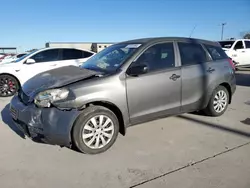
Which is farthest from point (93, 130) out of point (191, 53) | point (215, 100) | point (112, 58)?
point (215, 100)

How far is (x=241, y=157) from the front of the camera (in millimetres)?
3268

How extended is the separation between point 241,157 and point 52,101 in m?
2.71

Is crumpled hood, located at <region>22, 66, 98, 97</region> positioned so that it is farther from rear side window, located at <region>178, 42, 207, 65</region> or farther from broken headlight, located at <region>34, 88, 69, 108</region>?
rear side window, located at <region>178, 42, 207, 65</region>

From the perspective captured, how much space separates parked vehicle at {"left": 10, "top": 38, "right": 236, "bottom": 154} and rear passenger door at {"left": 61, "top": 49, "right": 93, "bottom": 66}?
3.87 metres

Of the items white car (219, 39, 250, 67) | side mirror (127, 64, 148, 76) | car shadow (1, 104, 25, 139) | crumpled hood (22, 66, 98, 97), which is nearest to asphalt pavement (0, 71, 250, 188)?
car shadow (1, 104, 25, 139)

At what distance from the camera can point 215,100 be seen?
4.87 m

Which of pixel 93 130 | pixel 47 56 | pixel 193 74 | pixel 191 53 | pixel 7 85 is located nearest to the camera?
pixel 93 130

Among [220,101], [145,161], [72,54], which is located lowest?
[145,161]

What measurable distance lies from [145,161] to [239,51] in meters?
12.2

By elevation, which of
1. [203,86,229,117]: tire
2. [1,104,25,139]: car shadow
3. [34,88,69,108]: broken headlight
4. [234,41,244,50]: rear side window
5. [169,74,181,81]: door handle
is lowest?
[1,104,25,139]: car shadow

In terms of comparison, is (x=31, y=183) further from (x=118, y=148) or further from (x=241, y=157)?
(x=241, y=157)

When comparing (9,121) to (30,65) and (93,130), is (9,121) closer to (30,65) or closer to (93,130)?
(93,130)

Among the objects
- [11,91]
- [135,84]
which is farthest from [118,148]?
[11,91]

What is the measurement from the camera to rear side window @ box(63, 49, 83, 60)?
828 centimetres
